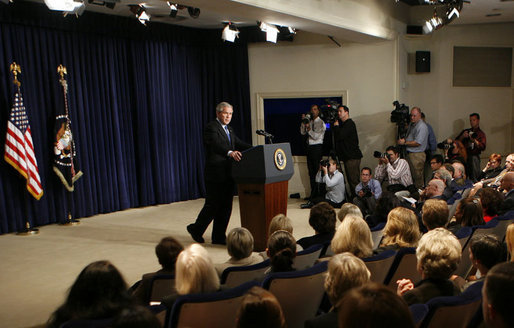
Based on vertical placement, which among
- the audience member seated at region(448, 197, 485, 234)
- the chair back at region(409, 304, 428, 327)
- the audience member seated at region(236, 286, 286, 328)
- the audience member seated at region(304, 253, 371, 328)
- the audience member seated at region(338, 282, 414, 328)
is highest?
the audience member seated at region(338, 282, 414, 328)

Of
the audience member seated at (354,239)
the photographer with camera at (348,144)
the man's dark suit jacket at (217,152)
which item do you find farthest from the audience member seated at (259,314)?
the photographer with camera at (348,144)

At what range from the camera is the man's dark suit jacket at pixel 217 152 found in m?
5.24

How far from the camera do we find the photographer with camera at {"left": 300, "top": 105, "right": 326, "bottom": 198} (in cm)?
825

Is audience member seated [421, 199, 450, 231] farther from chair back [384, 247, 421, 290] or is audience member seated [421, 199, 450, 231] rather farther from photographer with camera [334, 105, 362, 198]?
photographer with camera [334, 105, 362, 198]

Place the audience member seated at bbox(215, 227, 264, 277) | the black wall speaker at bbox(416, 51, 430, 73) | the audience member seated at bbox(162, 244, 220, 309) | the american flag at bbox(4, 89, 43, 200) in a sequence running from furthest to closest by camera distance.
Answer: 1. the black wall speaker at bbox(416, 51, 430, 73)
2. the american flag at bbox(4, 89, 43, 200)
3. the audience member seated at bbox(215, 227, 264, 277)
4. the audience member seated at bbox(162, 244, 220, 309)

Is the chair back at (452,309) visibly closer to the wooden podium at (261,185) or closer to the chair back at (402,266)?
the chair back at (402,266)

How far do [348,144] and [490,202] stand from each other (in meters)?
4.04

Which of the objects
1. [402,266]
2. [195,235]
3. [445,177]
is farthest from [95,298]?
[445,177]

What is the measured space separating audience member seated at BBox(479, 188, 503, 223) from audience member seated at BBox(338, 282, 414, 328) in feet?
10.4

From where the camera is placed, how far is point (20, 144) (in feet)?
20.5

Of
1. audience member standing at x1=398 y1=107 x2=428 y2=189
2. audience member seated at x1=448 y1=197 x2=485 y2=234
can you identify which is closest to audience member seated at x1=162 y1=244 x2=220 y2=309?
audience member seated at x1=448 y1=197 x2=485 y2=234

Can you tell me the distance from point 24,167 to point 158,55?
9.58 ft

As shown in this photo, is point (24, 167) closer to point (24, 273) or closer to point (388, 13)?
point (24, 273)

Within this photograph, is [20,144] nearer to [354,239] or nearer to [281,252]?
[281,252]
